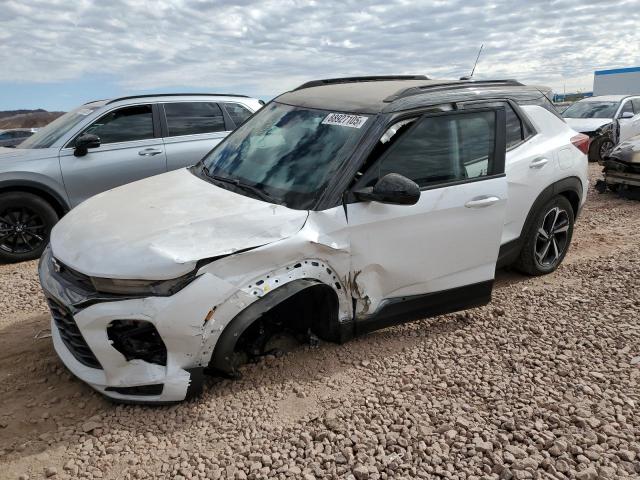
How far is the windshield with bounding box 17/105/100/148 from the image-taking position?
21.8 ft

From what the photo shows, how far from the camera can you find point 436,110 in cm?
371

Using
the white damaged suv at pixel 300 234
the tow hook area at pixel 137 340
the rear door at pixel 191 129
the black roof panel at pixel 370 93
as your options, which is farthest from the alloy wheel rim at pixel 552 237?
the rear door at pixel 191 129

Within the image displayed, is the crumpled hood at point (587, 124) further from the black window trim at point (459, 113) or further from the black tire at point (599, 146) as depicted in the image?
the black window trim at point (459, 113)

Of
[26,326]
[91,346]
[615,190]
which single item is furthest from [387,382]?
[615,190]

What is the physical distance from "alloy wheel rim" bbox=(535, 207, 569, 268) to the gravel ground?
836 millimetres

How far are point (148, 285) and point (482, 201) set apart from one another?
91.5 inches

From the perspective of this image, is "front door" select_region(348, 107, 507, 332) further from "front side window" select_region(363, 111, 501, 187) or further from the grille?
the grille

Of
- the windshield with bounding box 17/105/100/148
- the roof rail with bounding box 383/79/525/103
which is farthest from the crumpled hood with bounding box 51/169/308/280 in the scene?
the windshield with bounding box 17/105/100/148

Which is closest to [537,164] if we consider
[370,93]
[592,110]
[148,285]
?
[370,93]

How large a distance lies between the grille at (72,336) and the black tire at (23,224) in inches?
137

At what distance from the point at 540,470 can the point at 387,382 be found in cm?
101

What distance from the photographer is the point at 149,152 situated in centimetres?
691

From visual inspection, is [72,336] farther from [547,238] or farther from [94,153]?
[94,153]

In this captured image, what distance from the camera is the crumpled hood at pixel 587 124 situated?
13109 millimetres
